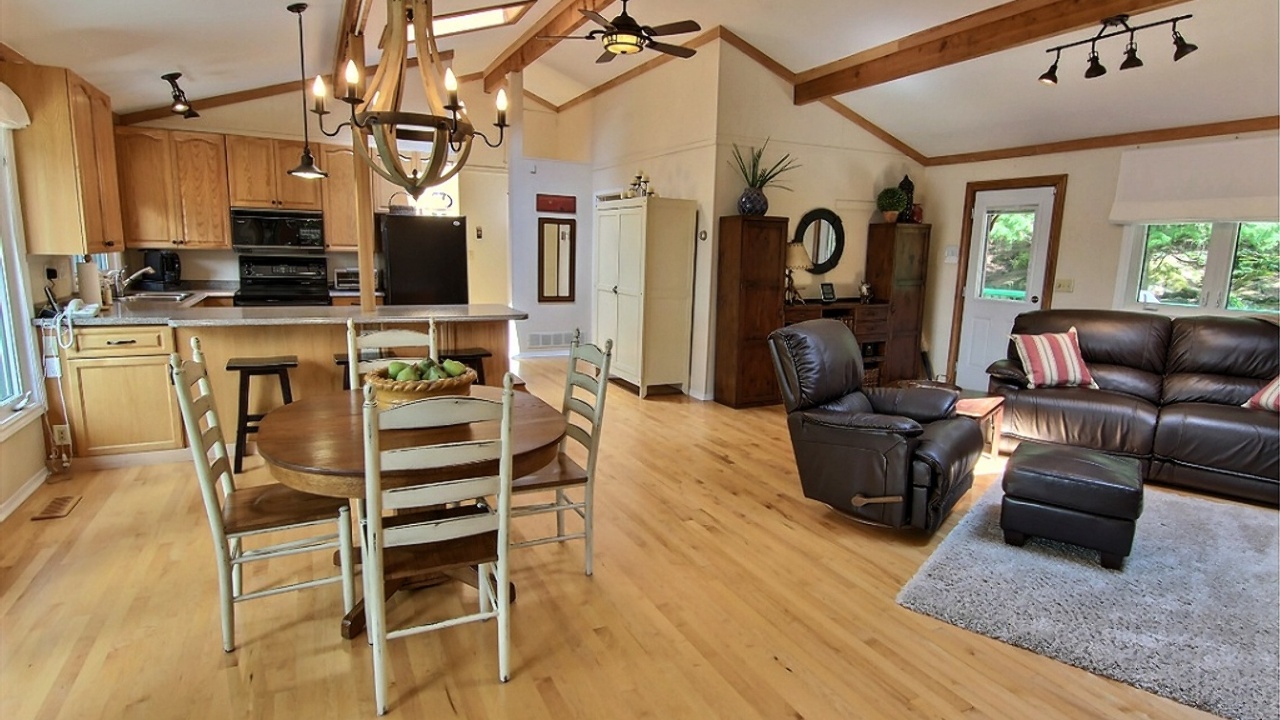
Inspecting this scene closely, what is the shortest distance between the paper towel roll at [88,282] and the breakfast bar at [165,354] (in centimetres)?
13

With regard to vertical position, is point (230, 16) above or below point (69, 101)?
above

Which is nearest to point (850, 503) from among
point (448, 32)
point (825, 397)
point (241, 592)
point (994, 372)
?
point (825, 397)

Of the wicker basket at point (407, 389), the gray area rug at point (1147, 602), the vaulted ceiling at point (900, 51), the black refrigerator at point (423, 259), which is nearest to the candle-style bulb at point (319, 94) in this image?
the wicker basket at point (407, 389)

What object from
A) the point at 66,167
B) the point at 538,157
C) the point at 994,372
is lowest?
the point at 994,372

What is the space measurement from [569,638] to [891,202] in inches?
210

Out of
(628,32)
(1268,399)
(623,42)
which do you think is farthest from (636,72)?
(1268,399)

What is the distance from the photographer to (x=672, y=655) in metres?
2.20

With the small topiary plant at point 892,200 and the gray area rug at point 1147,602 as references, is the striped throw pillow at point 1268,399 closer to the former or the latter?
the gray area rug at point 1147,602

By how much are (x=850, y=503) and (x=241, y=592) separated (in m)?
2.63

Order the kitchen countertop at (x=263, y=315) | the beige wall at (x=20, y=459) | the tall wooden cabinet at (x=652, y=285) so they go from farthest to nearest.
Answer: the tall wooden cabinet at (x=652, y=285)
the kitchen countertop at (x=263, y=315)
the beige wall at (x=20, y=459)

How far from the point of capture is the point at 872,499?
305 cm

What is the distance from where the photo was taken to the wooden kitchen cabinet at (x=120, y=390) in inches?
142

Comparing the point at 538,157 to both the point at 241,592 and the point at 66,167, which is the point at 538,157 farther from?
the point at 241,592

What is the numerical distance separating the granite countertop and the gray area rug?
3.02 m
